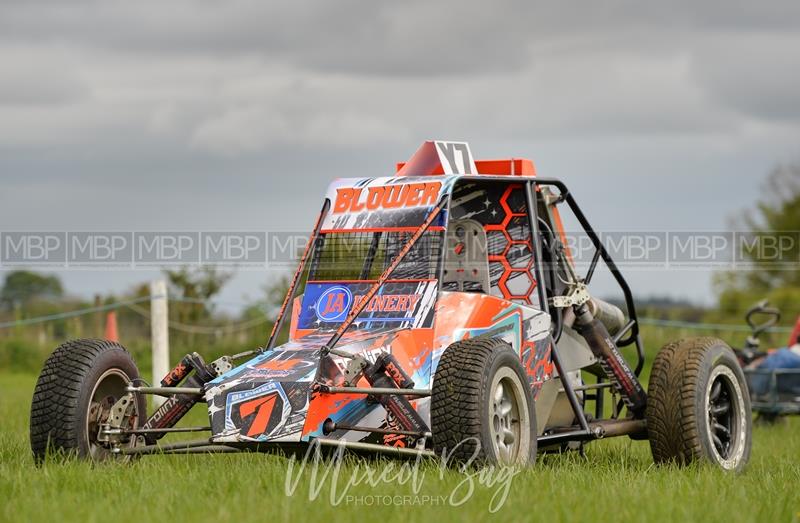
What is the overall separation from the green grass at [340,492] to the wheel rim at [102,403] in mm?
288

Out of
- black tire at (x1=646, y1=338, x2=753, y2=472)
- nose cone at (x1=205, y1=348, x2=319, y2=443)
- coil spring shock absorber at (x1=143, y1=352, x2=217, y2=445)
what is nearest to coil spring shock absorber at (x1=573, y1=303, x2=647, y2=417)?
black tire at (x1=646, y1=338, x2=753, y2=472)

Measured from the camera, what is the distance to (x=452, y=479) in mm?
7312

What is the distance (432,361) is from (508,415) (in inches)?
27.0

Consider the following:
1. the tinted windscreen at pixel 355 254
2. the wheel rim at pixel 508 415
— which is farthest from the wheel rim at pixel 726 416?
the tinted windscreen at pixel 355 254

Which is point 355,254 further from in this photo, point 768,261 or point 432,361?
point 768,261

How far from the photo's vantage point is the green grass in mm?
6406

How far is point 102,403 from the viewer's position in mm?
8711

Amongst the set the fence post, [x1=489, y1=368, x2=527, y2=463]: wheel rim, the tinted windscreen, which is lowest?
[x1=489, y1=368, x2=527, y2=463]: wheel rim

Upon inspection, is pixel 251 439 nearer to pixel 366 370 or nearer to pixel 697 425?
pixel 366 370

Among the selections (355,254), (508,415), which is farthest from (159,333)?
(508,415)

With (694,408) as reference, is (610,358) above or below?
above

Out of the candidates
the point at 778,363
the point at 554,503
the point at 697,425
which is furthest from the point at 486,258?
the point at 778,363

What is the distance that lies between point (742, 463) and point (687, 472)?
54.6 inches

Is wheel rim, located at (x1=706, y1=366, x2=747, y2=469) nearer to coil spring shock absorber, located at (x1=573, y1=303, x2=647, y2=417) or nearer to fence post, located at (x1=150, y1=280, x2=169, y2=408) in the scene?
coil spring shock absorber, located at (x1=573, y1=303, x2=647, y2=417)
